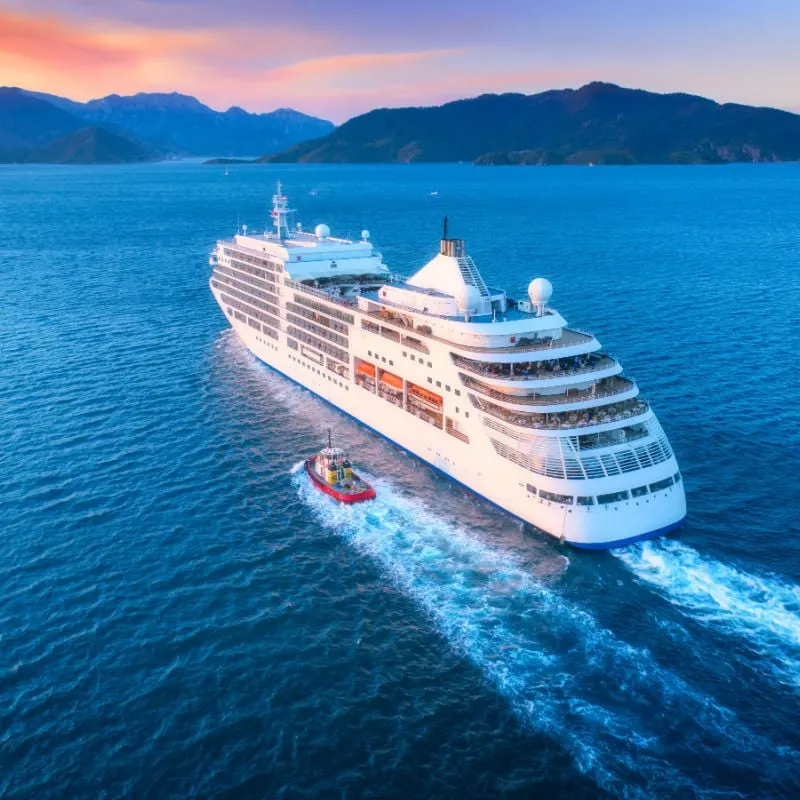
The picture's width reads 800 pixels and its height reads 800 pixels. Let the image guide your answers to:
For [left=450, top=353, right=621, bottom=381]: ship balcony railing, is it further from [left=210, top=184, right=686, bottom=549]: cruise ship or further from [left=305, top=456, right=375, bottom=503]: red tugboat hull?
[left=305, top=456, right=375, bottom=503]: red tugboat hull

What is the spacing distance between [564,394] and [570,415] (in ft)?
8.39

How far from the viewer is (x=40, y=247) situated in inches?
5605

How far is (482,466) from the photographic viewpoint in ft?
160

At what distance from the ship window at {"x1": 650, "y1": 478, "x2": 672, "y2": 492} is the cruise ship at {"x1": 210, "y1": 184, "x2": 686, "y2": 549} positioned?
3.1 inches

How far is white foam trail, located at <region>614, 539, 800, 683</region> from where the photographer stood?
116 feet

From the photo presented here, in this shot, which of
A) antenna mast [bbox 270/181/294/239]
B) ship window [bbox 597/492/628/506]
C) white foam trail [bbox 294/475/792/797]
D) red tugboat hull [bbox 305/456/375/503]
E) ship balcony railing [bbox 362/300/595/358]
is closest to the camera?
white foam trail [bbox 294/475/792/797]

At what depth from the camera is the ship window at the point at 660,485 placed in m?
43.9

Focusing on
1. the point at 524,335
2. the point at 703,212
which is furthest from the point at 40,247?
the point at 703,212

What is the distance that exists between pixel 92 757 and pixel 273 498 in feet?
74.6

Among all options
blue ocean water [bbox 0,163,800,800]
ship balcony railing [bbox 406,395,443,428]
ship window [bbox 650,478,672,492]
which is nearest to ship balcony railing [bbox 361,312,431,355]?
ship balcony railing [bbox 406,395,443,428]

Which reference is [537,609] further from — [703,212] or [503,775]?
[703,212]

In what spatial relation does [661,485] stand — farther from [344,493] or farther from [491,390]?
[344,493]

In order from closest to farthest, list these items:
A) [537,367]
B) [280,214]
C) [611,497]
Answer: [611,497] < [537,367] < [280,214]

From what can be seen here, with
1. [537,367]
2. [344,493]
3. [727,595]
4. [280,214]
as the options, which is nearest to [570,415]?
[537,367]
